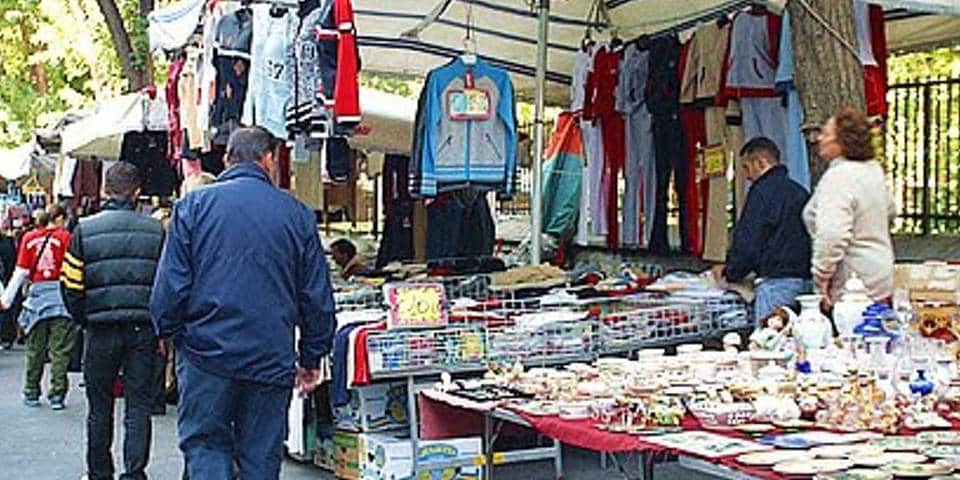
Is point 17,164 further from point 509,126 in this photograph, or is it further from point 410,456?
point 410,456

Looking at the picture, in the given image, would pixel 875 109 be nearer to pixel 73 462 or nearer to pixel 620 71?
pixel 620 71

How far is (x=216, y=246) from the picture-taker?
528cm

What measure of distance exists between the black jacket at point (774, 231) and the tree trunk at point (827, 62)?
318mm

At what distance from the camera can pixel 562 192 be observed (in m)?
11.0

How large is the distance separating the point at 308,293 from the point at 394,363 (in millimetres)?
1192

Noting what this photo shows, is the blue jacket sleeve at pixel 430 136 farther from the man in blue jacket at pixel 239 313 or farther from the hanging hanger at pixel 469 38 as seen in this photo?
the man in blue jacket at pixel 239 313

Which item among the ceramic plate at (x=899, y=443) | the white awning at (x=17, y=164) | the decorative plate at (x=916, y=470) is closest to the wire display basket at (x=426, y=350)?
the ceramic plate at (x=899, y=443)

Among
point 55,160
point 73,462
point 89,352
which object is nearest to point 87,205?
point 55,160

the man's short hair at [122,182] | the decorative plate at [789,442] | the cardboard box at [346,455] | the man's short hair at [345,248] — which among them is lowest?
the cardboard box at [346,455]

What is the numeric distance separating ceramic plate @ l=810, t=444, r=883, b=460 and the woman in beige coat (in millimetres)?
1991

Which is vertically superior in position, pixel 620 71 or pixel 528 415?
pixel 620 71

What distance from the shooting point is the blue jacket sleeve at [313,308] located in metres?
5.48

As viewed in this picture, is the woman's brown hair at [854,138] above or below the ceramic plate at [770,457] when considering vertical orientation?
above

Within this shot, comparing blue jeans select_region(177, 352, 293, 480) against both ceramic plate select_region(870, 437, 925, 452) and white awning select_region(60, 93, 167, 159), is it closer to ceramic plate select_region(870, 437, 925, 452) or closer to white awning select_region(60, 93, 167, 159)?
ceramic plate select_region(870, 437, 925, 452)
